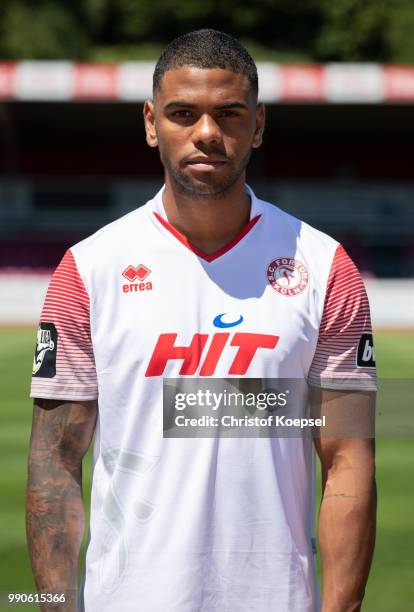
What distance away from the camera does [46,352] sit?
2.02m

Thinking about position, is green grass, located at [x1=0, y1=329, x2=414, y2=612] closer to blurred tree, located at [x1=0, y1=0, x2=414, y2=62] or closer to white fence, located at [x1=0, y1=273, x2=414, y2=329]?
white fence, located at [x1=0, y1=273, x2=414, y2=329]

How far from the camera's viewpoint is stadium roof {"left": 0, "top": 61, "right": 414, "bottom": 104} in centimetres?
2180

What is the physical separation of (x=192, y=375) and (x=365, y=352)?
1.26 ft

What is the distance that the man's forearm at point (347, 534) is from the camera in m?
1.96

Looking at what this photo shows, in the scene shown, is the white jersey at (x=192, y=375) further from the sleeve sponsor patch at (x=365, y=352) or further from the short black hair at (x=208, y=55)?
the short black hair at (x=208, y=55)

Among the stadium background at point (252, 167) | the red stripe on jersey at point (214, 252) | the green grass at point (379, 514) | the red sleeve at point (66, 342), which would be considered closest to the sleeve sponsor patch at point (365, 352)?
the red stripe on jersey at point (214, 252)

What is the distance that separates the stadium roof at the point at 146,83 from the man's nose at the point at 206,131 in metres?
20.2

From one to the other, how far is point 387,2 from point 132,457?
45.1 metres

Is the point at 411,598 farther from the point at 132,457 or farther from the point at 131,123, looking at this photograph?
the point at 131,123

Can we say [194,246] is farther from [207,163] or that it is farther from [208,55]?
[208,55]

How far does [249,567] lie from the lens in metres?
1.96

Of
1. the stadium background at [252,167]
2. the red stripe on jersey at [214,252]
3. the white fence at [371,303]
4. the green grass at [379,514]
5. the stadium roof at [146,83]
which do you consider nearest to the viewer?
the red stripe on jersey at [214,252]

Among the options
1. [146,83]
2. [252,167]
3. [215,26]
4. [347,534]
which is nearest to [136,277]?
[347,534]

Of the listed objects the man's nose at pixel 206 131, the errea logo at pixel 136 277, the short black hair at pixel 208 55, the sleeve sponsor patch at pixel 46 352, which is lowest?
the sleeve sponsor patch at pixel 46 352
